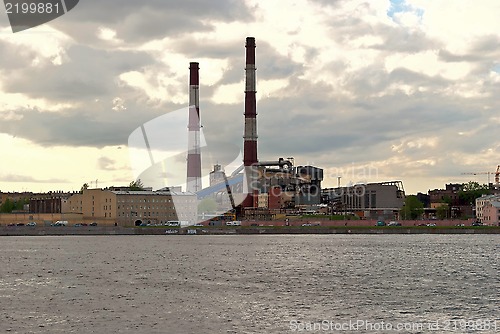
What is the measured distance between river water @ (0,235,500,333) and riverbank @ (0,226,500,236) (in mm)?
66645

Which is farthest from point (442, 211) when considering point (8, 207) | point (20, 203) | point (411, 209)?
point (20, 203)

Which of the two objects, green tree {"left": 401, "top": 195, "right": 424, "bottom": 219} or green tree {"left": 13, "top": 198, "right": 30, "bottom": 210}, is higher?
green tree {"left": 13, "top": 198, "right": 30, "bottom": 210}

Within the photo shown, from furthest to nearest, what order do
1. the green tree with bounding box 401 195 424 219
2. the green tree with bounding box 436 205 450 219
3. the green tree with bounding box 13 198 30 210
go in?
1. the green tree with bounding box 13 198 30 210
2. the green tree with bounding box 436 205 450 219
3. the green tree with bounding box 401 195 424 219

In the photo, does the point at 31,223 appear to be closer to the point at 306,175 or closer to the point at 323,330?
the point at 306,175

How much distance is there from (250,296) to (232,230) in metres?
92.8

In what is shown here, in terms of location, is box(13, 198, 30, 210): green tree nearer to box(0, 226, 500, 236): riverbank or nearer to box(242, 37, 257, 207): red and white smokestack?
box(0, 226, 500, 236): riverbank

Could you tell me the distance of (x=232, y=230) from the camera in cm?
12762

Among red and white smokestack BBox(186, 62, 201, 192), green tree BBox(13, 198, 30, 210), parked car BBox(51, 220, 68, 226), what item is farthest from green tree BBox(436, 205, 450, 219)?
green tree BBox(13, 198, 30, 210)

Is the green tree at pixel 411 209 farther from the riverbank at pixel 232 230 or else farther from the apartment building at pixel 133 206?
the apartment building at pixel 133 206

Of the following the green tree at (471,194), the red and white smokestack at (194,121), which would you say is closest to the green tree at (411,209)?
the green tree at (471,194)

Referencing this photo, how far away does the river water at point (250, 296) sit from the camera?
27.5 meters

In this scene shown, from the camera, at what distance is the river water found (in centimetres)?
2753

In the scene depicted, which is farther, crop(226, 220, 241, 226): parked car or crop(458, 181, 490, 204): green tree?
crop(458, 181, 490, 204): green tree

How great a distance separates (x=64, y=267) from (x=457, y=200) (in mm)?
124796
